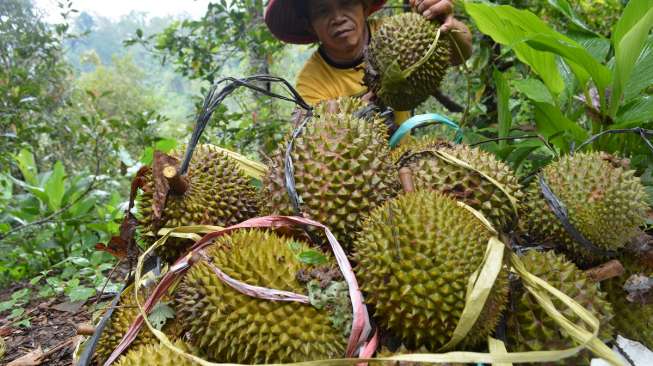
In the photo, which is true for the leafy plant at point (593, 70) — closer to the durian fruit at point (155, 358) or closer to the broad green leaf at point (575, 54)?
the broad green leaf at point (575, 54)

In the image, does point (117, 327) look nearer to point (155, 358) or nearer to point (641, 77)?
point (155, 358)

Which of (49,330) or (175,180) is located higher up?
(175,180)

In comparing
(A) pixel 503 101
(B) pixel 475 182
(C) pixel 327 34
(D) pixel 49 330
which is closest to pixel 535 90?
(A) pixel 503 101

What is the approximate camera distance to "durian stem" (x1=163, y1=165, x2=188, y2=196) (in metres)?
1.07

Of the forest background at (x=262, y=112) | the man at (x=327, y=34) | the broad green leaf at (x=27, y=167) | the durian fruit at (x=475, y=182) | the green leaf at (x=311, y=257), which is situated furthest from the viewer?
the broad green leaf at (x=27, y=167)

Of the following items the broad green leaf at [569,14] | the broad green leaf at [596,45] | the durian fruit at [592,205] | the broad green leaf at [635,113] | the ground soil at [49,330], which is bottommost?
the ground soil at [49,330]

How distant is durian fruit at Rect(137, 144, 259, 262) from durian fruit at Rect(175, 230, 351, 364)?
214 millimetres

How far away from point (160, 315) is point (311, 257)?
0.39m

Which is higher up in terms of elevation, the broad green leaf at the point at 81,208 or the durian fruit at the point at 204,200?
the durian fruit at the point at 204,200

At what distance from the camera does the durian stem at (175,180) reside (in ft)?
3.50

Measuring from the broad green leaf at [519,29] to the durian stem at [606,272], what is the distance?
2.05ft

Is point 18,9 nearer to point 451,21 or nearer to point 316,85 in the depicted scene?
point 316,85

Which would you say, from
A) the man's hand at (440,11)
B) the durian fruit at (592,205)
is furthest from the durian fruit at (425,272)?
the man's hand at (440,11)

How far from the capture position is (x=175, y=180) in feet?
3.55
